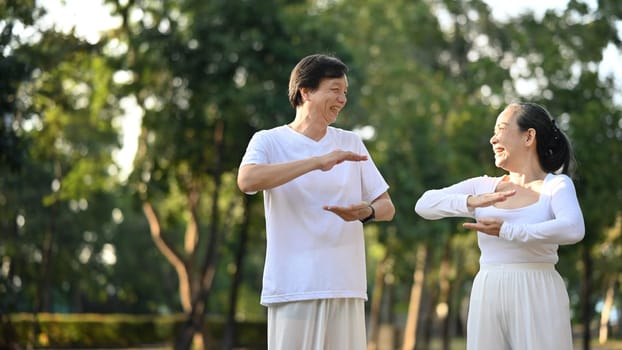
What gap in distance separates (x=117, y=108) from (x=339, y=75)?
71.9 ft

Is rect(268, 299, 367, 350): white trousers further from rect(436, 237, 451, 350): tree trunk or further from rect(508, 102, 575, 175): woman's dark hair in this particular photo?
rect(436, 237, 451, 350): tree trunk

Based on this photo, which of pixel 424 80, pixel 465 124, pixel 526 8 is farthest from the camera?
pixel 526 8

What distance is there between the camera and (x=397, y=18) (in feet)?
107

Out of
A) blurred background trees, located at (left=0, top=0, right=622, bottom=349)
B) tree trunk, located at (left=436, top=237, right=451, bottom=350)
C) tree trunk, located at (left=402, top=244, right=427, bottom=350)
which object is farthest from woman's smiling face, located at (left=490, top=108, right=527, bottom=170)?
tree trunk, located at (left=402, top=244, right=427, bottom=350)

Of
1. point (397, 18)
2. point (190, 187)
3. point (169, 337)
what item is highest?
point (397, 18)

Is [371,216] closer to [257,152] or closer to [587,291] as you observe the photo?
[257,152]

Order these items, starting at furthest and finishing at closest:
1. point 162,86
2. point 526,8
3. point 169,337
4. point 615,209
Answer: point 169,337 < point 526,8 < point 162,86 < point 615,209

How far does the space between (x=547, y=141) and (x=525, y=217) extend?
1.37 feet

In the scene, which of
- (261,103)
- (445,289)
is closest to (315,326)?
(261,103)

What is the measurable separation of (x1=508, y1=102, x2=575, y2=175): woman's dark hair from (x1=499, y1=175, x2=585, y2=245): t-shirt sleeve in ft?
0.73

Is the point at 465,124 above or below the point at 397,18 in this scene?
below

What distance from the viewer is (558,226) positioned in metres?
5.09

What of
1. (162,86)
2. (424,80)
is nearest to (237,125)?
(162,86)

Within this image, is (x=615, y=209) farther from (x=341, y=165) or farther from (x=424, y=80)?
(x=341, y=165)
